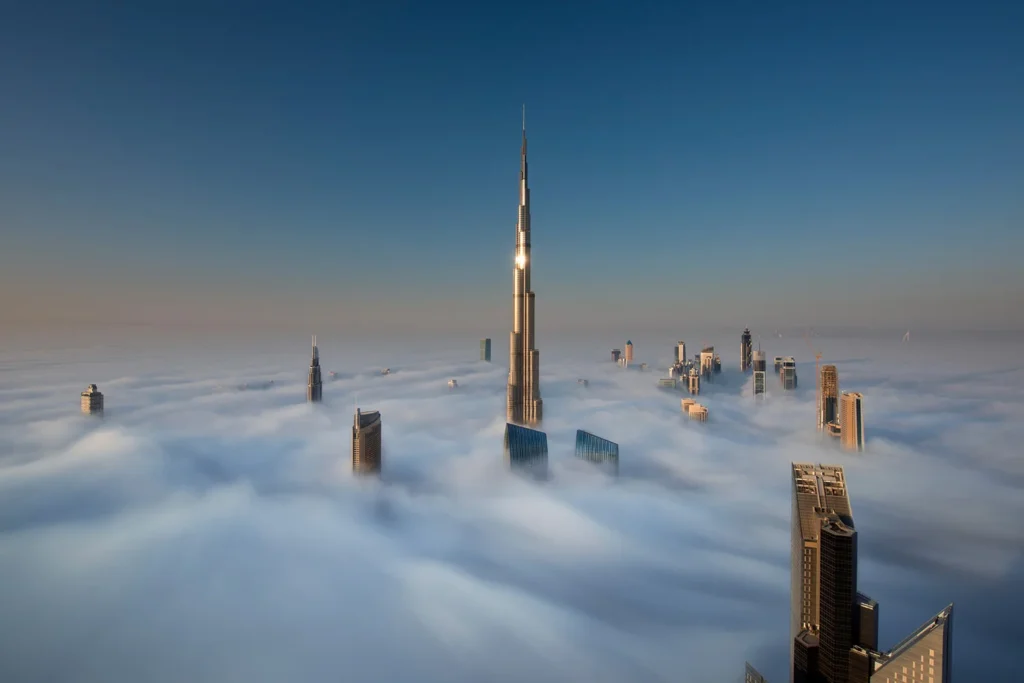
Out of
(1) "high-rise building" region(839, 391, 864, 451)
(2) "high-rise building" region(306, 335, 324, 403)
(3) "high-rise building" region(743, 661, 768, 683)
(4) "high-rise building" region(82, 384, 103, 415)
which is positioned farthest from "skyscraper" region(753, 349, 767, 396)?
(4) "high-rise building" region(82, 384, 103, 415)

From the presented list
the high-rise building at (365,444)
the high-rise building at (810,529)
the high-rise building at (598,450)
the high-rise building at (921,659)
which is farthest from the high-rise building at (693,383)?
the high-rise building at (921,659)

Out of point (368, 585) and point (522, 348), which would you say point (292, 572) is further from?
point (522, 348)

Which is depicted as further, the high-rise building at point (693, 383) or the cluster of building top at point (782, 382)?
the high-rise building at point (693, 383)

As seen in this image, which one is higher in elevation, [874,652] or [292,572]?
[874,652]

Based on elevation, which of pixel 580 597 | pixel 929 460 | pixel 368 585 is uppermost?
pixel 929 460

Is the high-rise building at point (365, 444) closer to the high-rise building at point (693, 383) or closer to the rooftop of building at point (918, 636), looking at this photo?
the rooftop of building at point (918, 636)

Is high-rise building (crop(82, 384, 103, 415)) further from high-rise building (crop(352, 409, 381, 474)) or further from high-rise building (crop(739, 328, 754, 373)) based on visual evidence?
high-rise building (crop(739, 328, 754, 373))

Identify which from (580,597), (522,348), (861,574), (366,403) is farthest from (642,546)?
(366,403)
